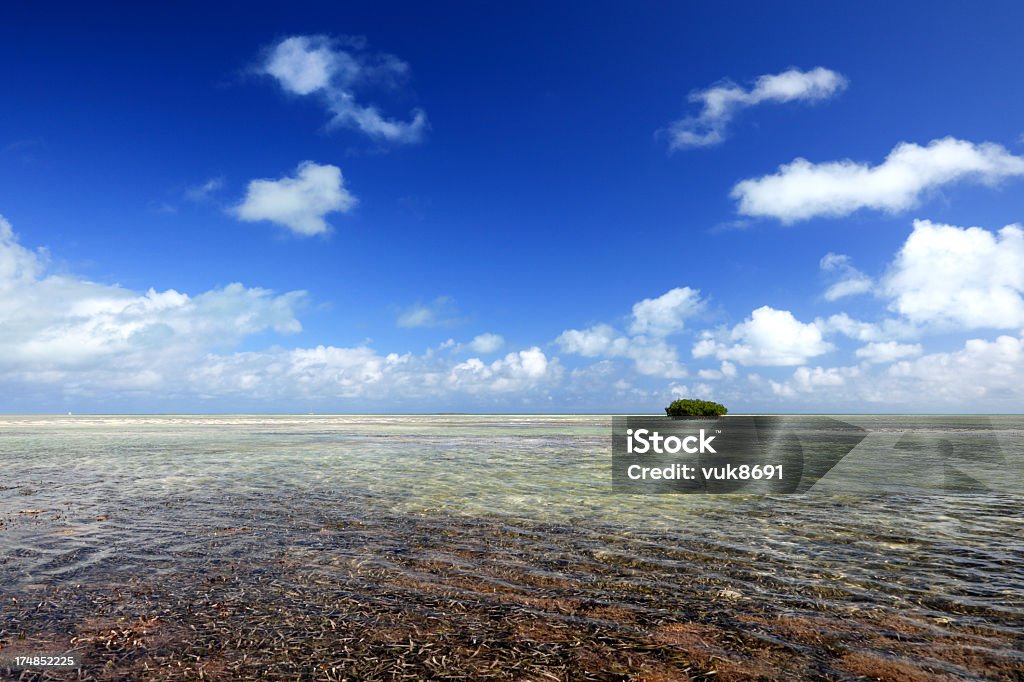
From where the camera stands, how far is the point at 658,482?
76.6 ft

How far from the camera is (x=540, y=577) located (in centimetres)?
982

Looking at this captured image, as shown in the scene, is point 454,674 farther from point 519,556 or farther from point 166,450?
point 166,450

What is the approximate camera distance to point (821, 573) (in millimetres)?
10086

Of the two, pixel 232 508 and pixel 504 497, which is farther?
pixel 504 497

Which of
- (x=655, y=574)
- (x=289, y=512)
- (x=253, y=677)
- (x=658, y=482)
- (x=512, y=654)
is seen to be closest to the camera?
(x=253, y=677)

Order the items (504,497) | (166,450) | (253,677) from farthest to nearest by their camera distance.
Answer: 1. (166,450)
2. (504,497)
3. (253,677)

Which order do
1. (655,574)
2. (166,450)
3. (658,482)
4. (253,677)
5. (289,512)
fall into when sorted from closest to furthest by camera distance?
(253,677) → (655,574) → (289,512) → (658,482) → (166,450)

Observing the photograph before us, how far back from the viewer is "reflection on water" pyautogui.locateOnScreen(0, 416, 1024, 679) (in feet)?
22.7

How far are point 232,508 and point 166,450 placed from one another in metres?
27.5

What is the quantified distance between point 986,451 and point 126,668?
51.3 metres

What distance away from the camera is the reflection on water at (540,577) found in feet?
22.7

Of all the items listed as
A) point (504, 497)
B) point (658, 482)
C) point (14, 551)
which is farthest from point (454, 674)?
point (658, 482)

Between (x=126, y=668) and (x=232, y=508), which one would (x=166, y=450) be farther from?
(x=126, y=668)

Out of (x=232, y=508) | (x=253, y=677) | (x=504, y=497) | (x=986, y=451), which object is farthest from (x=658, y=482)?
(x=986, y=451)
